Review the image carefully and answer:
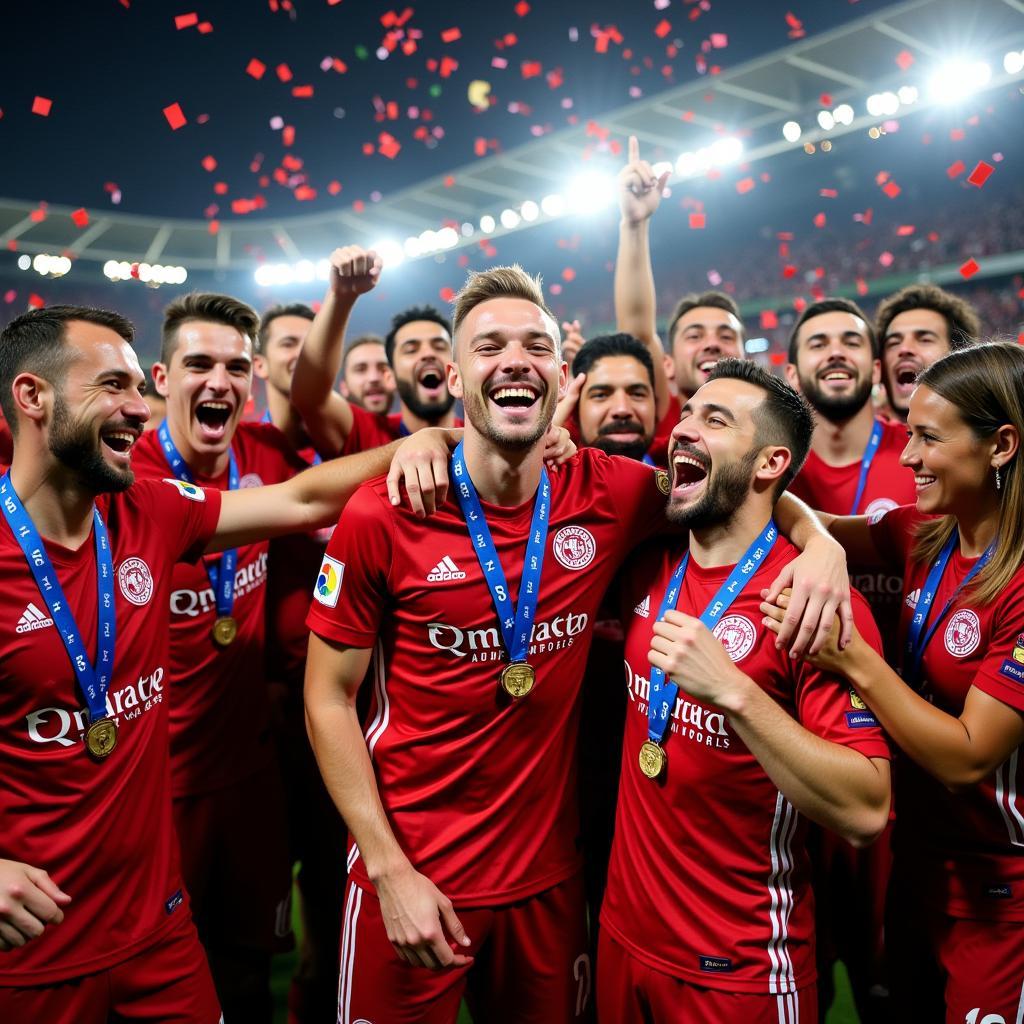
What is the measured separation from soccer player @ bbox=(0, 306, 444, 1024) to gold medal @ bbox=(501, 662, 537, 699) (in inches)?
21.7

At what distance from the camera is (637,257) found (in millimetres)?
4234

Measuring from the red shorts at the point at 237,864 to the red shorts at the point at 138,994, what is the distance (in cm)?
70

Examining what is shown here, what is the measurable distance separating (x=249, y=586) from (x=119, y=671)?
0.95 meters

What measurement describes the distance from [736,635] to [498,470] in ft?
2.67

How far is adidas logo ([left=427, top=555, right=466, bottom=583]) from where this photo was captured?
7.57ft

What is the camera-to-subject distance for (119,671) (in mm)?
2230

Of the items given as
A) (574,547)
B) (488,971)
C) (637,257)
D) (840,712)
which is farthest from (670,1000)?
(637,257)

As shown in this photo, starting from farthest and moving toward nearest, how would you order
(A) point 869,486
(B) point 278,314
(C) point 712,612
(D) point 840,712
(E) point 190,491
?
(B) point 278,314, (A) point 869,486, (E) point 190,491, (C) point 712,612, (D) point 840,712

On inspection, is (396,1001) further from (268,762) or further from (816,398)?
(816,398)

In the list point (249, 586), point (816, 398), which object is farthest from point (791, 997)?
point (816, 398)

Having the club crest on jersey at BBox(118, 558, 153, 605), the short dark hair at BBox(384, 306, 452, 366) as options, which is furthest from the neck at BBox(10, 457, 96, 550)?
the short dark hair at BBox(384, 306, 452, 366)

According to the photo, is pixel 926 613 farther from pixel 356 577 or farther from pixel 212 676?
pixel 212 676

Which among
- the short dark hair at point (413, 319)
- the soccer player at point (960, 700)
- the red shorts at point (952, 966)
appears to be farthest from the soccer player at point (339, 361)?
the red shorts at point (952, 966)

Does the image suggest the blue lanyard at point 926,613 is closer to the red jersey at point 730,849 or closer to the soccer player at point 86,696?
the red jersey at point 730,849
